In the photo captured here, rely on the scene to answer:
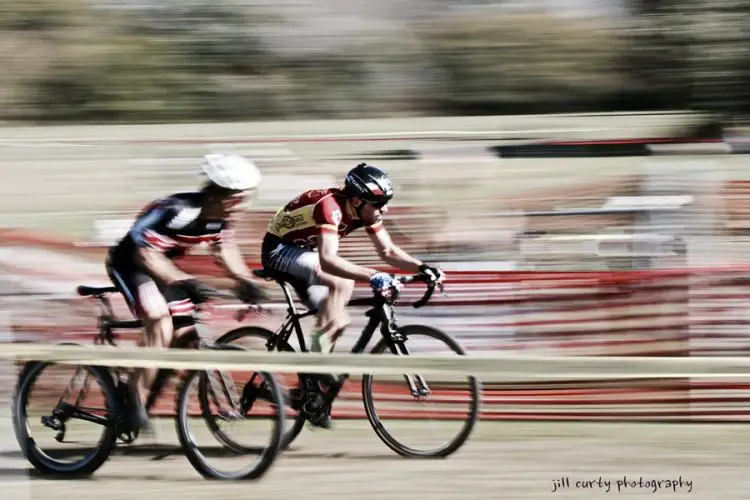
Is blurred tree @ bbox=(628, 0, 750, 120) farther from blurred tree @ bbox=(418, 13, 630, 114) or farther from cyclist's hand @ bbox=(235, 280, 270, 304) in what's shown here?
cyclist's hand @ bbox=(235, 280, 270, 304)

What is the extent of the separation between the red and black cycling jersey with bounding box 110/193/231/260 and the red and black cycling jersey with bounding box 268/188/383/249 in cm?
45

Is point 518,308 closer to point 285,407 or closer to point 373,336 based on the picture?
point 373,336

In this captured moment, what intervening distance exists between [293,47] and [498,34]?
5.42m

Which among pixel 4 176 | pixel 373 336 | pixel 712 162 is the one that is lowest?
pixel 4 176

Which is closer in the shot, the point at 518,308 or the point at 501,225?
the point at 518,308

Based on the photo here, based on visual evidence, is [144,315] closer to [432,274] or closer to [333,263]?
[333,263]

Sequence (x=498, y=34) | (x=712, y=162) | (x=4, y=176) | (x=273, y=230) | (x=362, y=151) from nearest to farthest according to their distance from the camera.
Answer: (x=273, y=230) → (x=712, y=162) → (x=362, y=151) → (x=4, y=176) → (x=498, y=34)

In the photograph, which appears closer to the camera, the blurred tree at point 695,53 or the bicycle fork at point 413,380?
the bicycle fork at point 413,380

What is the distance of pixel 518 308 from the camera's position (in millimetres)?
7113

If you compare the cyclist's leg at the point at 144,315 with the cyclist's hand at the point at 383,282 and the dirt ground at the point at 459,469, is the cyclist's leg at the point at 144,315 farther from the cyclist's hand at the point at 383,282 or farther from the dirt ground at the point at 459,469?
the cyclist's hand at the point at 383,282

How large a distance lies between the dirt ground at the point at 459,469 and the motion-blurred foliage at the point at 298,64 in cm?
2139

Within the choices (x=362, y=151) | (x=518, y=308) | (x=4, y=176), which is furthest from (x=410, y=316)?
(x=4, y=176)

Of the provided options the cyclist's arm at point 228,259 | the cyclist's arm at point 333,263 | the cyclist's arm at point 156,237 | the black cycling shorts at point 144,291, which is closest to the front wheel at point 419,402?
the cyclist's arm at point 333,263

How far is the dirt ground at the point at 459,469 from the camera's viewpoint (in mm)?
5453
